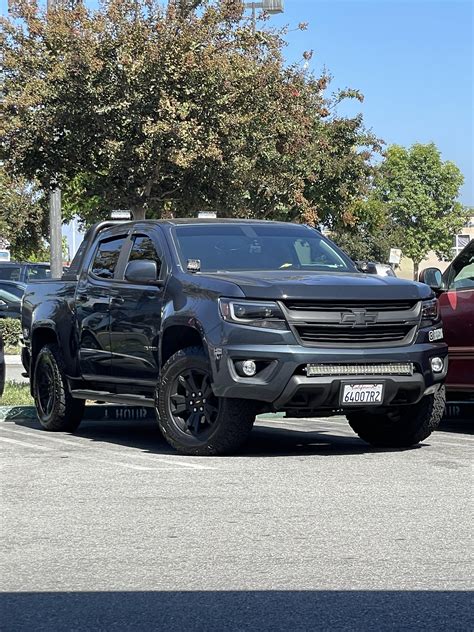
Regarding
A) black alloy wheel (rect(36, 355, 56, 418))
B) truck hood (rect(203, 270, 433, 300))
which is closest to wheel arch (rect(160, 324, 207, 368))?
truck hood (rect(203, 270, 433, 300))

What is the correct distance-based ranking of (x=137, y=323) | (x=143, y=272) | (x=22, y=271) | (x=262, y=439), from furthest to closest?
(x=22, y=271) < (x=262, y=439) < (x=137, y=323) < (x=143, y=272)

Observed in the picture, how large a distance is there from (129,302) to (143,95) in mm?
9407

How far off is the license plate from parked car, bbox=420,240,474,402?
7.05 feet

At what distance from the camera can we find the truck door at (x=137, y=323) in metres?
11.7

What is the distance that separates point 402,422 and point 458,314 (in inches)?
65.0

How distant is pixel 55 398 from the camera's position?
1323cm

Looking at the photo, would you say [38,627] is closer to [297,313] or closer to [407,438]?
[297,313]

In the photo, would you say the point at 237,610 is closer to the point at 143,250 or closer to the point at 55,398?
the point at 143,250

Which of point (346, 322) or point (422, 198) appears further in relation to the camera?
point (422, 198)

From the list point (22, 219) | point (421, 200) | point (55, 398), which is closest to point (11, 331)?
point (55, 398)

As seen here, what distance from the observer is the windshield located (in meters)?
11.8

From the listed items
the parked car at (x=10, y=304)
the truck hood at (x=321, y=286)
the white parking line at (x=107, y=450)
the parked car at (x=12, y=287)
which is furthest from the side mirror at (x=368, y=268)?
the parked car at (x=12, y=287)

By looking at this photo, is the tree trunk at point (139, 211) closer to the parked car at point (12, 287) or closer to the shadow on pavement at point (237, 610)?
the parked car at point (12, 287)

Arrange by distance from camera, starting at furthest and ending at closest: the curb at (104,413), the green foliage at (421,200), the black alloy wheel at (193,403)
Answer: the green foliage at (421,200)
the curb at (104,413)
the black alloy wheel at (193,403)
